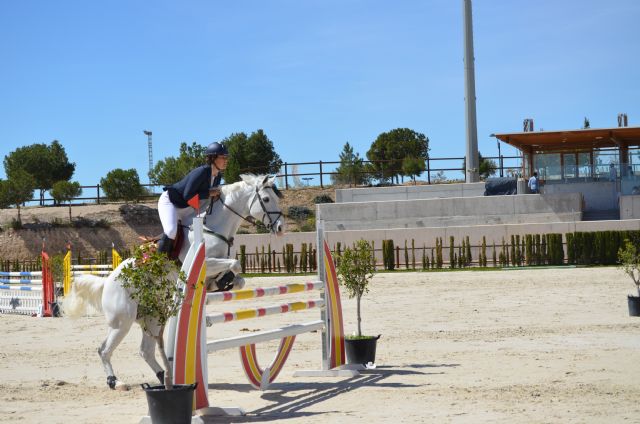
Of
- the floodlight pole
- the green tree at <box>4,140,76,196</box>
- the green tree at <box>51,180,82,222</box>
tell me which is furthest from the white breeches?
the green tree at <box>4,140,76,196</box>

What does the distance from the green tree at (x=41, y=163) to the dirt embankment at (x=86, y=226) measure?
6957 mm

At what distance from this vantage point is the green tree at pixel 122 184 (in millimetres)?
49750

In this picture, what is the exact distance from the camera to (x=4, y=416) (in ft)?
26.3

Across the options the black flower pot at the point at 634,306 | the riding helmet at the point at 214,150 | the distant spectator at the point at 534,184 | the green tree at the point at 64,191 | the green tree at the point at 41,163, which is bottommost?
the black flower pot at the point at 634,306

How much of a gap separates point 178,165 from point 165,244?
147 feet

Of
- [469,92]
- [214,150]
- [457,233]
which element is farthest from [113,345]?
[469,92]

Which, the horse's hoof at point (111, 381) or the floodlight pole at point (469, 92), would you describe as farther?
the floodlight pole at point (469, 92)

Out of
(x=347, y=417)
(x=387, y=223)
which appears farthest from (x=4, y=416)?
(x=387, y=223)

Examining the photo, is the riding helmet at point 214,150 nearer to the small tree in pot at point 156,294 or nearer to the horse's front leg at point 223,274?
the horse's front leg at point 223,274

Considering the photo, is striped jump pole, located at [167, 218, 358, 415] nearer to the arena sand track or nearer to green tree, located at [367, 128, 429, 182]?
the arena sand track

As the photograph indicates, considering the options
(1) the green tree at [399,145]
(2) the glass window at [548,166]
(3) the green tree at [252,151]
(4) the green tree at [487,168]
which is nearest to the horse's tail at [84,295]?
(2) the glass window at [548,166]

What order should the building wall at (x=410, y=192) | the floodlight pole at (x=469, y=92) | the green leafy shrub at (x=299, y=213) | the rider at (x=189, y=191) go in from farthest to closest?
the green leafy shrub at (x=299, y=213) → the floodlight pole at (x=469, y=92) → the building wall at (x=410, y=192) → the rider at (x=189, y=191)

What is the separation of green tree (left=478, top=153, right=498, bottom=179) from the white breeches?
40348 millimetres

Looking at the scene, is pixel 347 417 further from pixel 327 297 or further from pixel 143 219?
pixel 143 219
